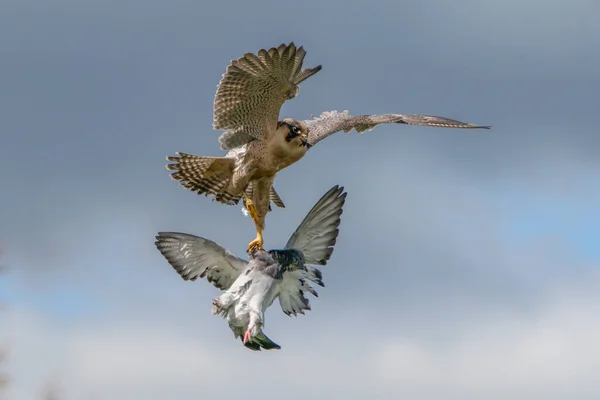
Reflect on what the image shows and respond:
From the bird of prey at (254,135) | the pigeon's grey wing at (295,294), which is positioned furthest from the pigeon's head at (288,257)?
the bird of prey at (254,135)

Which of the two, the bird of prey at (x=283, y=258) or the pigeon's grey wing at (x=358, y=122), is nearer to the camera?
the bird of prey at (x=283, y=258)

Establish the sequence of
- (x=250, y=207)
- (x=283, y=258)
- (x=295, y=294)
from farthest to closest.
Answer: (x=250, y=207), (x=295, y=294), (x=283, y=258)

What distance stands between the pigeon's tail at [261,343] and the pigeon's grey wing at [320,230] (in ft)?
5.68

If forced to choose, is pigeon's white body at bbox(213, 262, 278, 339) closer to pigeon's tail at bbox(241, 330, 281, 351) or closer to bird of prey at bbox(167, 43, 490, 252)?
pigeon's tail at bbox(241, 330, 281, 351)

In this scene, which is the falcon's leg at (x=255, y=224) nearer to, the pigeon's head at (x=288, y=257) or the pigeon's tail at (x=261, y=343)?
the pigeon's head at (x=288, y=257)

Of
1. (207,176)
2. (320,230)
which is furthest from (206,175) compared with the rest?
(320,230)

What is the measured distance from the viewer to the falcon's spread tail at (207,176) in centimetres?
1391

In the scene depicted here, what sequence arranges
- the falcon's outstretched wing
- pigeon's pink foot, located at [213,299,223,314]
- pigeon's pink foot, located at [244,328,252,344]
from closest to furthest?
pigeon's pink foot, located at [244,328,252,344] < pigeon's pink foot, located at [213,299,223,314] < the falcon's outstretched wing

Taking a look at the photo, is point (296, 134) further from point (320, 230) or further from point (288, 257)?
point (288, 257)

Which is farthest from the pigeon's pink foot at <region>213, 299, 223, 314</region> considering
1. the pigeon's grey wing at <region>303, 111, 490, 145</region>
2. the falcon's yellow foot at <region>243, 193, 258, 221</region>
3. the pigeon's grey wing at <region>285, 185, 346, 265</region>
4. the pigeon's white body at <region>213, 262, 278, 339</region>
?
the pigeon's grey wing at <region>303, 111, 490, 145</region>

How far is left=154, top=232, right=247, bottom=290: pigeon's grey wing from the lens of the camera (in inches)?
455

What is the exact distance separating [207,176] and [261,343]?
453 cm

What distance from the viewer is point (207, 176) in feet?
46.0

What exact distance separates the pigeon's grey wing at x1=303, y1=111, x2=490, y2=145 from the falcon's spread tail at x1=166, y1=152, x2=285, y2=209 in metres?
1.20
